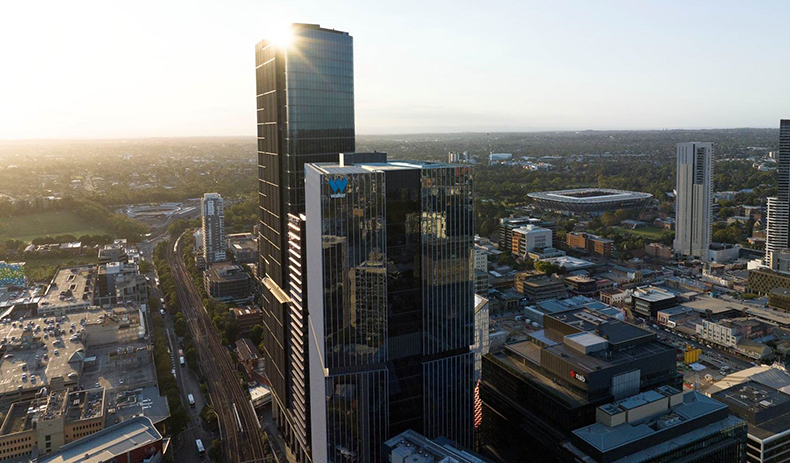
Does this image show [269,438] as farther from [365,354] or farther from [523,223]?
[523,223]

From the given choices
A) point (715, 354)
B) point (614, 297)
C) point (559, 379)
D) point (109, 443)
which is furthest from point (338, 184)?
point (614, 297)

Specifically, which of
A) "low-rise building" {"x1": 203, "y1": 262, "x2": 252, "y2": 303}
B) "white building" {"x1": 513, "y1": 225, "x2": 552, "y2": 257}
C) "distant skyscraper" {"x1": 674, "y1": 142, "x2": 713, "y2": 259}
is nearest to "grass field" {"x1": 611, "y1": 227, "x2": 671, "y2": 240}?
"distant skyscraper" {"x1": 674, "y1": 142, "x2": 713, "y2": 259}

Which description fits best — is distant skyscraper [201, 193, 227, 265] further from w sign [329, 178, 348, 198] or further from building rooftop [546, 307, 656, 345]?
w sign [329, 178, 348, 198]

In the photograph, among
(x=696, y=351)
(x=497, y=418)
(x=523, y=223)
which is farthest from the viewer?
(x=523, y=223)

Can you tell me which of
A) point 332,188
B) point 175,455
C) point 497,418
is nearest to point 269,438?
point 175,455

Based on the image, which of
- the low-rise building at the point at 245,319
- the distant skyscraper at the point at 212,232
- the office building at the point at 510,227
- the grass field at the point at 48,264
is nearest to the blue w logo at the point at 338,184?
the low-rise building at the point at 245,319

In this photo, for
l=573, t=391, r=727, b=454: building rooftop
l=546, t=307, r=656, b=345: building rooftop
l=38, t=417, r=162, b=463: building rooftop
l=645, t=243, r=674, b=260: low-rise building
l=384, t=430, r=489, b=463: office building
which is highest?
l=546, t=307, r=656, b=345: building rooftop
